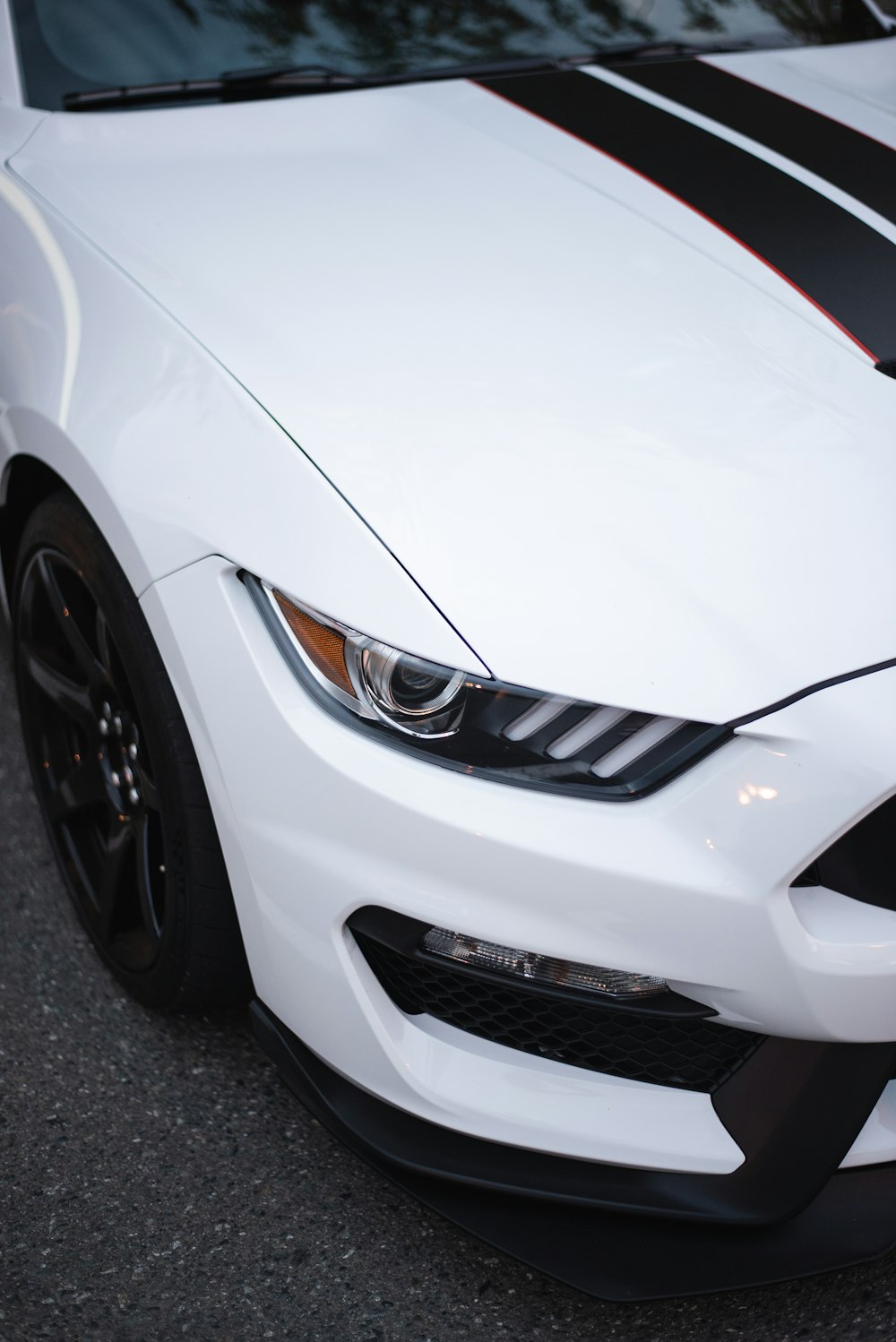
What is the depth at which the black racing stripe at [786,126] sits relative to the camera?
179 cm

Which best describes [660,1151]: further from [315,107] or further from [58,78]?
[58,78]

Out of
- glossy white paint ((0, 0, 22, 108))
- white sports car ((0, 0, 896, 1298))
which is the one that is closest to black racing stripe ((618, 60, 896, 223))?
white sports car ((0, 0, 896, 1298))

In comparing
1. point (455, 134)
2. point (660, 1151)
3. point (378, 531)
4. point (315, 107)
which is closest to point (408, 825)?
point (378, 531)

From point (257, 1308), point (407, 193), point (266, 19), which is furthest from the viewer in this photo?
point (266, 19)

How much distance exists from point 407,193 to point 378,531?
728mm

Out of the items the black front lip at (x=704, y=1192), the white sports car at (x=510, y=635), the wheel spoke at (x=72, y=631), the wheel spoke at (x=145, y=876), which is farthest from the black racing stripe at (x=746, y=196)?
the wheel spoke at (x=145, y=876)

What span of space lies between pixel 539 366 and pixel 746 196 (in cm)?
51

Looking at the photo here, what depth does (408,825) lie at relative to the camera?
124cm

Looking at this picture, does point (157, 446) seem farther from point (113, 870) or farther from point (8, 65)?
point (8, 65)

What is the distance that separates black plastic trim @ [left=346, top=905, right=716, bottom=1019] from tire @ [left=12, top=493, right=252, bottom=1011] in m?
0.31

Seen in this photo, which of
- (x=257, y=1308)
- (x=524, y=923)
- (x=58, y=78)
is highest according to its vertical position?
(x=58, y=78)

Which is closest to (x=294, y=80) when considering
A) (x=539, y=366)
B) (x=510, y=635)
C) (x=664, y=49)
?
(x=664, y=49)

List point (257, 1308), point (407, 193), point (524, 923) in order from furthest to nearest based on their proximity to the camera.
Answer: point (407, 193)
point (257, 1308)
point (524, 923)

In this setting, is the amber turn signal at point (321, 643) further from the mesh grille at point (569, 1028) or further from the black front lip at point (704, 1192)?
the black front lip at point (704, 1192)
